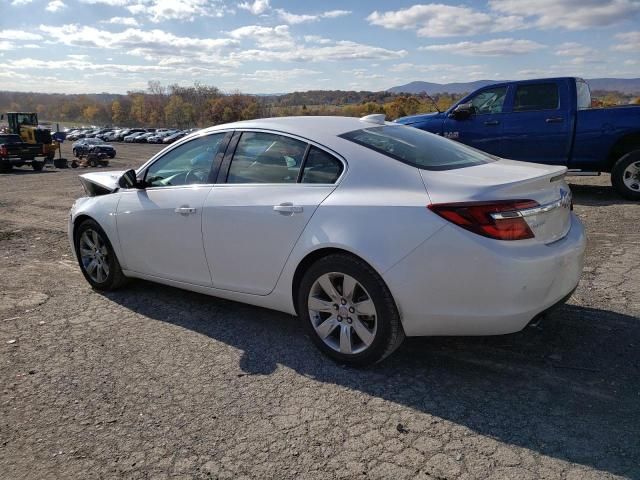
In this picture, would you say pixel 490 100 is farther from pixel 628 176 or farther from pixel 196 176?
pixel 196 176

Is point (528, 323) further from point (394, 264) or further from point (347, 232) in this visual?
point (347, 232)

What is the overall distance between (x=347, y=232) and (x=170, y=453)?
153 cm

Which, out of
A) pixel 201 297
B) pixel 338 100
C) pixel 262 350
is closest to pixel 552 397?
pixel 262 350

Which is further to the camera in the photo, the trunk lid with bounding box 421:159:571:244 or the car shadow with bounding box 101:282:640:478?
the trunk lid with bounding box 421:159:571:244

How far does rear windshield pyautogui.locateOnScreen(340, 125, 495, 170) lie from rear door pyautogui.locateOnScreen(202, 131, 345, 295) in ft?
1.07

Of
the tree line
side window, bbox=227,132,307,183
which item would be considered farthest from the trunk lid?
the tree line

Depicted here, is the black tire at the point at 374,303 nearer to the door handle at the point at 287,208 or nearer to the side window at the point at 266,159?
the door handle at the point at 287,208

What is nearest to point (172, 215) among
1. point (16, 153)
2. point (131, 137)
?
point (16, 153)

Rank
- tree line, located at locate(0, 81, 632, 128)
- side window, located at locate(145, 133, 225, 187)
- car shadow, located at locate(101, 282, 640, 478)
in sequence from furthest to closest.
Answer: tree line, located at locate(0, 81, 632, 128), side window, located at locate(145, 133, 225, 187), car shadow, located at locate(101, 282, 640, 478)

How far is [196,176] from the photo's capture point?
421cm

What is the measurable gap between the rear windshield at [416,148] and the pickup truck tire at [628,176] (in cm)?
576

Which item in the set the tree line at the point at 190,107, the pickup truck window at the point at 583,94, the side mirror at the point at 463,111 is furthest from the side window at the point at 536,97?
the tree line at the point at 190,107

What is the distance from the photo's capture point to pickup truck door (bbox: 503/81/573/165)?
8.93 m

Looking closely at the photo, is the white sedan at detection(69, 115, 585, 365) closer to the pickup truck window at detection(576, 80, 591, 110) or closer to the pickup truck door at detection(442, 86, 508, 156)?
the pickup truck door at detection(442, 86, 508, 156)
